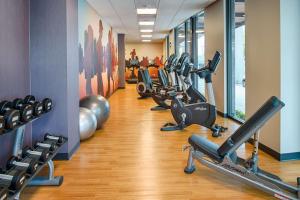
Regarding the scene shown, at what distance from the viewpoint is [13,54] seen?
10.5 ft

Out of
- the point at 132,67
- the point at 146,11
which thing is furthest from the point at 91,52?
the point at 132,67

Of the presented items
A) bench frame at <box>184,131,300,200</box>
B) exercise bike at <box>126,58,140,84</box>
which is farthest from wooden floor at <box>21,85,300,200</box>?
exercise bike at <box>126,58,140,84</box>

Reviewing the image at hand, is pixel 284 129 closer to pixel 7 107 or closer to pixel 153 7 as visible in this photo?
pixel 7 107

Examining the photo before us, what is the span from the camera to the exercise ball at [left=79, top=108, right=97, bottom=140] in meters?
4.50

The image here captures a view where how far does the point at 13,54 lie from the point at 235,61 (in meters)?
4.74

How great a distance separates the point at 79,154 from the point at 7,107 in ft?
5.50

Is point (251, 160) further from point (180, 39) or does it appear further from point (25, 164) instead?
point (180, 39)

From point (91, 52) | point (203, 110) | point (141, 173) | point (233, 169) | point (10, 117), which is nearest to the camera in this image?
point (10, 117)

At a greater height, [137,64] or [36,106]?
[137,64]

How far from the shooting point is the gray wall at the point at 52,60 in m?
3.71

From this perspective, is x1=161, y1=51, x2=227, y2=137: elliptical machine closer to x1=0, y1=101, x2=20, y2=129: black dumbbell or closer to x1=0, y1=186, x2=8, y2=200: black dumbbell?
x1=0, y1=101, x2=20, y2=129: black dumbbell

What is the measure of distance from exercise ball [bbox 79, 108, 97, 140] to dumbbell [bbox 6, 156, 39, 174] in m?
1.82

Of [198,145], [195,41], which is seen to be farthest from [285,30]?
[195,41]

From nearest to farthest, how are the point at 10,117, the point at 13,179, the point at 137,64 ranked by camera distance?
the point at 13,179 → the point at 10,117 → the point at 137,64
